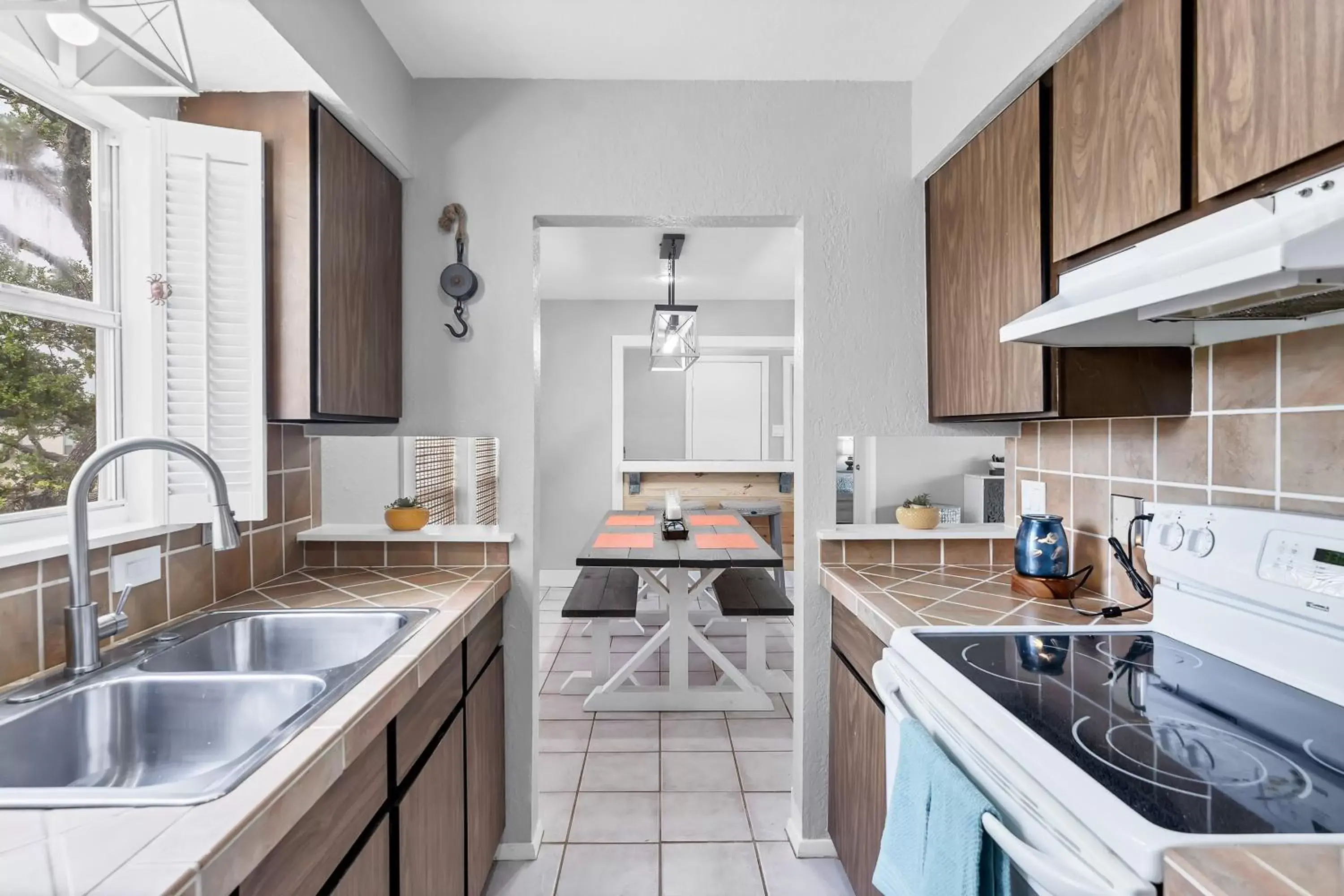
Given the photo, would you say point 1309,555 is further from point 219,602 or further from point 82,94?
point 219,602

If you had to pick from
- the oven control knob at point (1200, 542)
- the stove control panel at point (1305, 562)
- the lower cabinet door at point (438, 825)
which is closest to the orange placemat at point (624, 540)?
the lower cabinet door at point (438, 825)

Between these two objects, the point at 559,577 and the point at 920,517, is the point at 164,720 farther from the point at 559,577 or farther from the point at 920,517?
the point at 559,577

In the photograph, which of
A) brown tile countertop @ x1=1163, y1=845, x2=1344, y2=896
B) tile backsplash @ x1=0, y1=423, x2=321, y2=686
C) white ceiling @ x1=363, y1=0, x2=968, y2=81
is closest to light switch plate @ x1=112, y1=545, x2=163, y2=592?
tile backsplash @ x1=0, y1=423, x2=321, y2=686

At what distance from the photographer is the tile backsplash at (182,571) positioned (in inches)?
46.6

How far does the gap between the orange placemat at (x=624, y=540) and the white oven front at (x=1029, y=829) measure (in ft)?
6.99

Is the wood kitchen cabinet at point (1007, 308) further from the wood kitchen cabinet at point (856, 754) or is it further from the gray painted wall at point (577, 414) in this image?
the gray painted wall at point (577, 414)

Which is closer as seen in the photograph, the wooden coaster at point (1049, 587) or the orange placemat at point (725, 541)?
the wooden coaster at point (1049, 587)

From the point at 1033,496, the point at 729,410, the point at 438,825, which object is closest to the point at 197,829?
the point at 438,825

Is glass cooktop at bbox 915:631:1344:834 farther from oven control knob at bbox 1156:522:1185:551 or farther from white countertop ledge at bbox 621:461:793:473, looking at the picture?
white countertop ledge at bbox 621:461:793:473

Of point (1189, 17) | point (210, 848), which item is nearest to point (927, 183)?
point (1189, 17)

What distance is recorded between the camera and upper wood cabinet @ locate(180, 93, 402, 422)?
62.9 inches

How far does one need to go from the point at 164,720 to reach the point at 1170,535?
1.92 metres

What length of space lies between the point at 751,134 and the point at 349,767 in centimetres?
193

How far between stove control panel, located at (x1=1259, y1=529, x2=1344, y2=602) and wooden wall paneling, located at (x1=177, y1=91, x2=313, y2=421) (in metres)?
1.98
